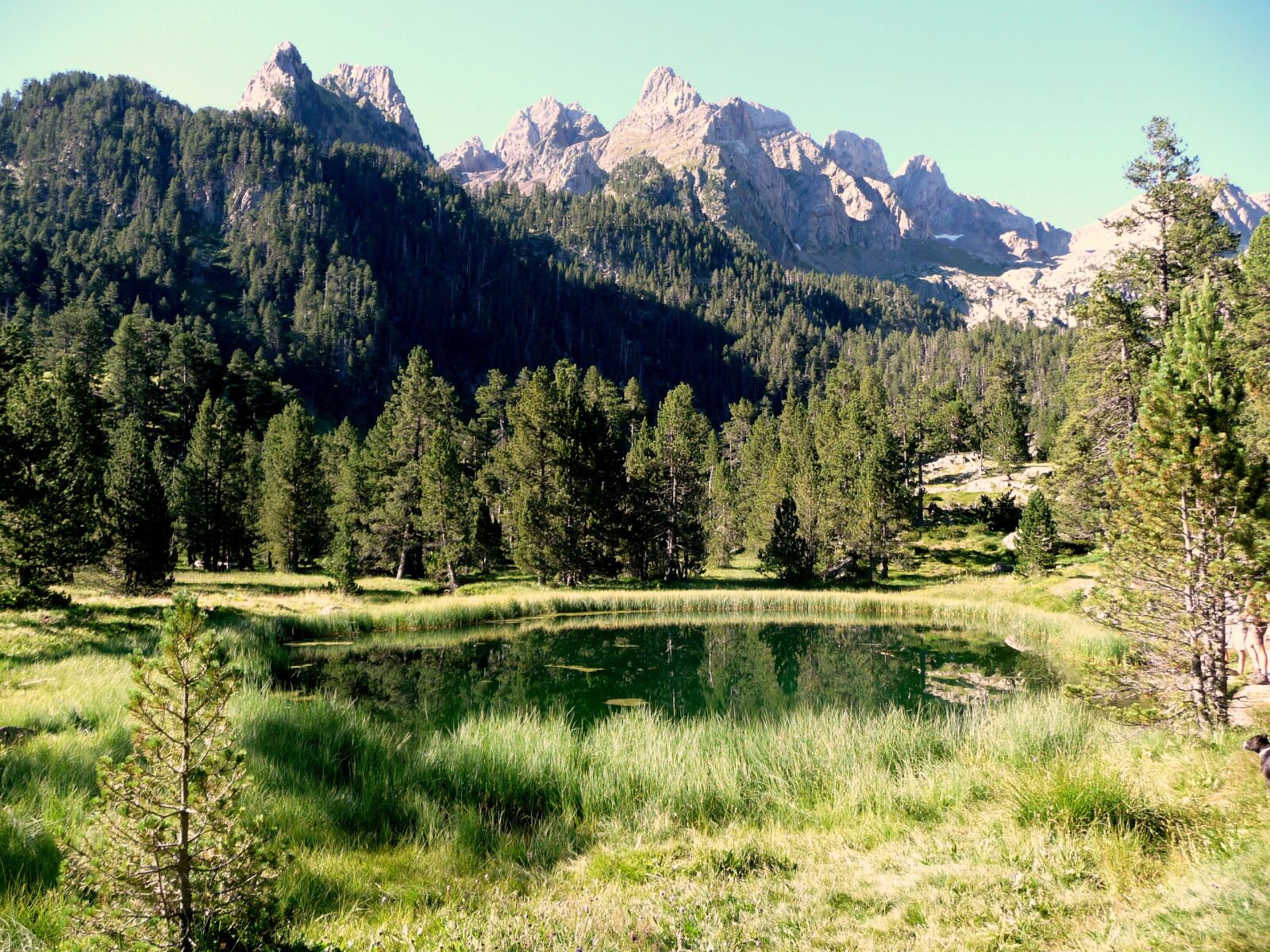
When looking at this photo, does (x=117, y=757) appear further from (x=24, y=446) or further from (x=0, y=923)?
(x=24, y=446)

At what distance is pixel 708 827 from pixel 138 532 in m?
34.5

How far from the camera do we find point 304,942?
4664 millimetres

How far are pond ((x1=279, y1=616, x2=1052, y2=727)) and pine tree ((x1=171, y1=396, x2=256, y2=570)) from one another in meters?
32.3

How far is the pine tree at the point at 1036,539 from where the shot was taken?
4403cm

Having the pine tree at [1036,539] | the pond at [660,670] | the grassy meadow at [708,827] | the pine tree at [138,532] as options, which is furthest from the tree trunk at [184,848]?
the pine tree at [1036,539]

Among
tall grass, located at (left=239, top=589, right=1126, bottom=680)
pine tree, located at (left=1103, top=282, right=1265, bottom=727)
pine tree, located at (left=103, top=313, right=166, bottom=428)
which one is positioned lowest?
tall grass, located at (left=239, top=589, right=1126, bottom=680)

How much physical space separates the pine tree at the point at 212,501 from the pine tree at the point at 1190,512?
55.9 meters

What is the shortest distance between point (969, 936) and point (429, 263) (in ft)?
650

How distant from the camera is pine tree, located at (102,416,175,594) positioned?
31.4m

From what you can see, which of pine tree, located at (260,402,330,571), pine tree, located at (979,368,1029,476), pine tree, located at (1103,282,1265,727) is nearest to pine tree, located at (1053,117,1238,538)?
pine tree, located at (1103,282,1265,727)

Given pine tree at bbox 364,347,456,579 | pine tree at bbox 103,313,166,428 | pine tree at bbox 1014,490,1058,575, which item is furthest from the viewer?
pine tree at bbox 103,313,166,428

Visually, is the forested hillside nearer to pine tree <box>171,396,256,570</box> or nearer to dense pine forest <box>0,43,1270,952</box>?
dense pine forest <box>0,43,1270,952</box>

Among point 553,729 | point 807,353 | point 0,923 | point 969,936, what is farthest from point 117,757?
point 807,353

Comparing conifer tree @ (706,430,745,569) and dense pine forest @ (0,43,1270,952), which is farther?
conifer tree @ (706,430,745,569)
